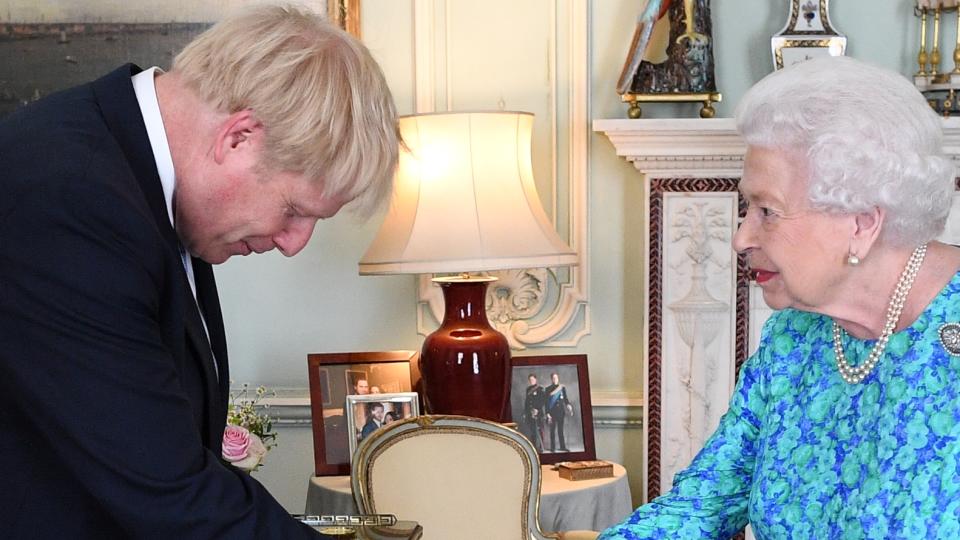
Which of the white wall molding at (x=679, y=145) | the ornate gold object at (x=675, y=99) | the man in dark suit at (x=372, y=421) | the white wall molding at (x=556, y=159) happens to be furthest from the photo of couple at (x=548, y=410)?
the ornate gold object at (x=675, y=99)

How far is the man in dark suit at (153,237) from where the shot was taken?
46.8 inches

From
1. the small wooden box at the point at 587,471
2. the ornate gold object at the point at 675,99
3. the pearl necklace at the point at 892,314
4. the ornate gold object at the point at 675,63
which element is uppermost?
the ornate gold object at the point at 675,63

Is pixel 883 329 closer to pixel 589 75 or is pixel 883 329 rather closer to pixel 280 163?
pixel 280 163

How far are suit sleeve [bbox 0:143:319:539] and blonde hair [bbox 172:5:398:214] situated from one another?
0.59 ft

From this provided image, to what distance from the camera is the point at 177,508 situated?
4.15 ft

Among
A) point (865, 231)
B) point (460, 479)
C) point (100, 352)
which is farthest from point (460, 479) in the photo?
point (100, 352)

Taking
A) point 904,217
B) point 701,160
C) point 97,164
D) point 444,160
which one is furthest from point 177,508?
point 701,160

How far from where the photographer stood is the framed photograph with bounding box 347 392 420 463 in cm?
298

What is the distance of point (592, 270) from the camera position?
3430 mm

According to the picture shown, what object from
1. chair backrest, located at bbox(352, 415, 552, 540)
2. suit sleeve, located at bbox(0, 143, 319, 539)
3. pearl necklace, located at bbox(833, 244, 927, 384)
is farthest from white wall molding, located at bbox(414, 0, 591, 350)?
suit sleeve, located at bbox(0, 143, 319, 539)

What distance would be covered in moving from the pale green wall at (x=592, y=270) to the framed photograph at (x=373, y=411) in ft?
1.64

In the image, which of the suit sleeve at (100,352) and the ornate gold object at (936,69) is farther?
the ornate gold object at (936,69)

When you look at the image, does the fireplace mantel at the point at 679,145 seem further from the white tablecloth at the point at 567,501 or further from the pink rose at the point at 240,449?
the pink rose at the point at 240,449

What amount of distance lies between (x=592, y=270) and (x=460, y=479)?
0.95 metres
